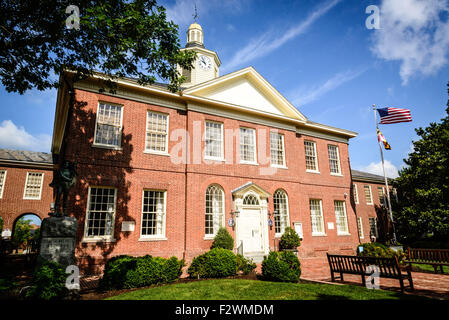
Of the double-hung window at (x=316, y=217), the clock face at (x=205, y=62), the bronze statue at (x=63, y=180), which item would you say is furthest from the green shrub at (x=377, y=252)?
the clock face at (x=205, y=62)

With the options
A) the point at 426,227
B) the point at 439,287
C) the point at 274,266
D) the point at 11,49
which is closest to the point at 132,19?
the point at 11,49

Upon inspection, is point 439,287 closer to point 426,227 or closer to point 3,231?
point 426,227

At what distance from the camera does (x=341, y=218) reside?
1852cm

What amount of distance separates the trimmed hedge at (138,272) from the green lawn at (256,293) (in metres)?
0.53

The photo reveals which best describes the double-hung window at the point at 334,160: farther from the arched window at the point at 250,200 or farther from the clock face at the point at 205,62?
the clock face at the point at 205,62

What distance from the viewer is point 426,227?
20.0 metres

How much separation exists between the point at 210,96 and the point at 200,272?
972 centimetres

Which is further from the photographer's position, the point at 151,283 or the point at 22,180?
the point at 22,180

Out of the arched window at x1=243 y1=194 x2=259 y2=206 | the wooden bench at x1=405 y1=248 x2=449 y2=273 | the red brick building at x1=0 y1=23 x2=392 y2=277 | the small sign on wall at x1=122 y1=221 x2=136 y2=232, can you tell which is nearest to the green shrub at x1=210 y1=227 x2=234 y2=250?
the red brick building at x1=0 y1=23 x2=392 y2=277

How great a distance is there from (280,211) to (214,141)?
5.99m

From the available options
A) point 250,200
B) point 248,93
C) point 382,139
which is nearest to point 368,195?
point 382,139

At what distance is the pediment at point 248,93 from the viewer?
1499 cm

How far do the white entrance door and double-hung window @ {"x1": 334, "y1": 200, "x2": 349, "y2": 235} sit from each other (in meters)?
7.22

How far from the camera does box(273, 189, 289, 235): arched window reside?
1533 centimetres
